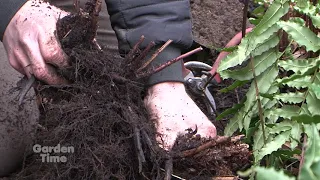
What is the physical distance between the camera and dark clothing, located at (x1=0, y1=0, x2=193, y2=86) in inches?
68.1

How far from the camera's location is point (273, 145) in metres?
1.41

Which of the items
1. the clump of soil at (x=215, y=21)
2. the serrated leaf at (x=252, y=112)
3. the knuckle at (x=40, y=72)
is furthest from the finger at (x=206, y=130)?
the clump of soil at (x=215, y=21)

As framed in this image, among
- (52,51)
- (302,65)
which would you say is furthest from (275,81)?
(52,51)

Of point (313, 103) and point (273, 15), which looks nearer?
point (313, 103)

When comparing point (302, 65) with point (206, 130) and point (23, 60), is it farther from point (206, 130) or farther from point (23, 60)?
point (23, 60)

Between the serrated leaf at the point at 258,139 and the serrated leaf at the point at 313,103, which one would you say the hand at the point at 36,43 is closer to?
the serrated leaf at the point at 258,139

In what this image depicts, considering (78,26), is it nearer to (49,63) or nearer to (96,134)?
(49,63)

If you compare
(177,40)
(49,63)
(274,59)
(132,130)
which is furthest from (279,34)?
(49,63)

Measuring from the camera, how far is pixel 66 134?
1440 millimetres

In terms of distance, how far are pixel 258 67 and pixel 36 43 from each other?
2.13 ft

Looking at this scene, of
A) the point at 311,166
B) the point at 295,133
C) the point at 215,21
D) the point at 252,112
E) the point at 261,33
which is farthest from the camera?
the point at 215,21

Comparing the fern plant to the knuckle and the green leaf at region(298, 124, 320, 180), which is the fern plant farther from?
the green leaf at region(298, 124, 320, 180)

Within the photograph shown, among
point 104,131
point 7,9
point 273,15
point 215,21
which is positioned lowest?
point 215,21

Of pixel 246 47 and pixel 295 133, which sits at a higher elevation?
pixel 246 47
